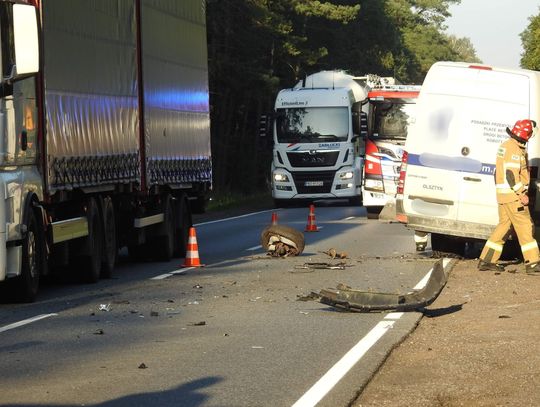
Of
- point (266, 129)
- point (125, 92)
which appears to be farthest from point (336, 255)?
point (266, 129)

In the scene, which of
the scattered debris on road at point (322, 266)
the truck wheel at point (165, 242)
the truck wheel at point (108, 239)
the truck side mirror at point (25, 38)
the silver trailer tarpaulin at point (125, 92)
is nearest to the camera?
the truck side mirror at point (25, 38)

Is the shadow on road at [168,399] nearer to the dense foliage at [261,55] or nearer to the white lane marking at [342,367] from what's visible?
the white lane marking at [342,367]

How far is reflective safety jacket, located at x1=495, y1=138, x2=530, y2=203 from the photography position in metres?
18.0

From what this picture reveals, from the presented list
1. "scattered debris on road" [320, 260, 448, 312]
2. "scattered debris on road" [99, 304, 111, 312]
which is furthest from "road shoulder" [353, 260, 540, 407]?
"scattered debris on road" [99, 304, 111, 312]

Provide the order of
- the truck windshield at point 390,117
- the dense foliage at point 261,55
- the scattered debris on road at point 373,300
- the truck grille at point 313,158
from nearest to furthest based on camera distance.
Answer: the scattered debris on road at point 373,300 → the truck windshield at point 390,117 → the truck grille at point 313,158 → the dense foliage at point 261,55

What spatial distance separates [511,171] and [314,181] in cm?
2352

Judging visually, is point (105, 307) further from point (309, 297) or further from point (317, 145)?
point (317, 145)

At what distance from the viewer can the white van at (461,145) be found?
1903 centimetres

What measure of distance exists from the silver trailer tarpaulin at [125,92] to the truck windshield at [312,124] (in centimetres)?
1654

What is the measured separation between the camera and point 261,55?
6400 cm

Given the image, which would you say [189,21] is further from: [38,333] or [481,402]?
[481,402]

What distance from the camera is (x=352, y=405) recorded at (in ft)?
27.9

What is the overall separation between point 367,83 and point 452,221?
24398 mm

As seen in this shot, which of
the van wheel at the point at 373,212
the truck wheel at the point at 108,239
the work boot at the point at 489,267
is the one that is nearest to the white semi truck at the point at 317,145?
the van wheel at the point at 373,212
